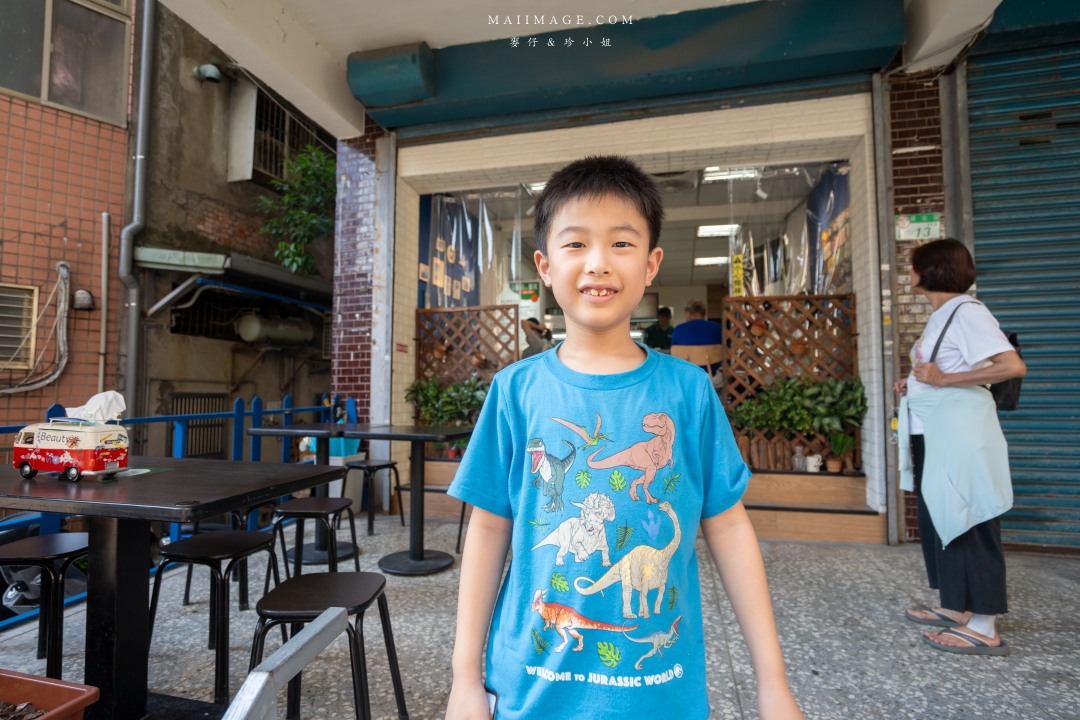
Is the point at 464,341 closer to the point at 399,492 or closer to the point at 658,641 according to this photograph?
the point at 399,492

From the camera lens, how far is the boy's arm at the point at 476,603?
28.8 inches

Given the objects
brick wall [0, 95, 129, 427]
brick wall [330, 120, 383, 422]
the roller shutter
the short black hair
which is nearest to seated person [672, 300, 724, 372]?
the roller shutter

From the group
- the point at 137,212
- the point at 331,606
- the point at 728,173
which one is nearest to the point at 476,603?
the point at 331,606

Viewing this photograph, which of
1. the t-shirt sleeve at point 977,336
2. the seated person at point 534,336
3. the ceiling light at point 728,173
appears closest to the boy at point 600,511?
the t-shirt sleeve at point 977,336

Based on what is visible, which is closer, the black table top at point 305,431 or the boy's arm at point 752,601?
the boy's arm at point 752,601

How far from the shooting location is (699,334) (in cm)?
487

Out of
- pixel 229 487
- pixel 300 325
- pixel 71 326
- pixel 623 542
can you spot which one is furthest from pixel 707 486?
pixel 300 325

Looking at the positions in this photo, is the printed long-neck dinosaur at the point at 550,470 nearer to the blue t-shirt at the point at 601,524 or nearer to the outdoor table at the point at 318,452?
the blue t-shirt at the point at 601,524

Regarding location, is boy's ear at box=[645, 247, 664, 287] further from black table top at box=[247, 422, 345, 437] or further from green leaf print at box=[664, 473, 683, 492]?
black table top at box=[247, 422, 345, 437]

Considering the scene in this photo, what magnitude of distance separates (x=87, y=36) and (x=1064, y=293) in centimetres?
853

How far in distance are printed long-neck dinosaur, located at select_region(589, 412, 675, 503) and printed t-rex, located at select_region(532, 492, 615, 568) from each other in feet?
0.14

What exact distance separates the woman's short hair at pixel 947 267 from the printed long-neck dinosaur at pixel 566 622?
220 cm

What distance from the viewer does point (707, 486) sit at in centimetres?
83

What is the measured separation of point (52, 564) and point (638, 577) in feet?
6.48
